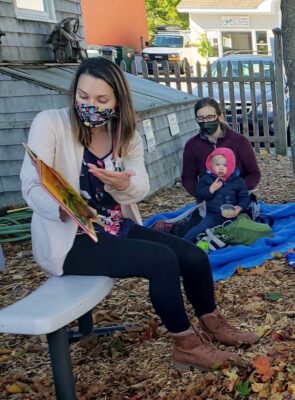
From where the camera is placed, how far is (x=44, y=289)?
2.43 meters

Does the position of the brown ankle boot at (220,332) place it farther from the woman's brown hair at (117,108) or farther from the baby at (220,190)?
the baby at (220,190)

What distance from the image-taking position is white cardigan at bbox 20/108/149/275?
2461 mm

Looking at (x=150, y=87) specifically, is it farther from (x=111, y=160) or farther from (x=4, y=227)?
(x=111, y=160)

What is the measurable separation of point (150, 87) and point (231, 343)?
5972 mm

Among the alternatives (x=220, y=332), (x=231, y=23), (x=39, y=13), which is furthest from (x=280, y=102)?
(x=231, y=23)

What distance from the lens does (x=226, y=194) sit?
15.0ft

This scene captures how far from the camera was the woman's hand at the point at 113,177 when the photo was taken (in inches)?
97.7

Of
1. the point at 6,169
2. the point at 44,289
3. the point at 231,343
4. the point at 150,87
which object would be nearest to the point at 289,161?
the point at 150,87

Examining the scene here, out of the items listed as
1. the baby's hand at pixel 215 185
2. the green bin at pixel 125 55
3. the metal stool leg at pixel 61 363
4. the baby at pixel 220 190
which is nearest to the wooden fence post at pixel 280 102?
the baby at pixel 220 190

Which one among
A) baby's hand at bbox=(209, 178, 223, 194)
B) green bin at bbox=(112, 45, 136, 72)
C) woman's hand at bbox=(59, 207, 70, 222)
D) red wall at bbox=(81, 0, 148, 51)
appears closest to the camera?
woman's hand at bbox=(59, 207, 70, 222)

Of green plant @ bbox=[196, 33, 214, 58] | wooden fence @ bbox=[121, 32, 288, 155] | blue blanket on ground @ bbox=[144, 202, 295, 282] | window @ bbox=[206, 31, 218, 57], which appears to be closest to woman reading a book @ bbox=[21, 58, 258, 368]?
blue blanket on ground @ bbox=[144, 202, 295, 282]

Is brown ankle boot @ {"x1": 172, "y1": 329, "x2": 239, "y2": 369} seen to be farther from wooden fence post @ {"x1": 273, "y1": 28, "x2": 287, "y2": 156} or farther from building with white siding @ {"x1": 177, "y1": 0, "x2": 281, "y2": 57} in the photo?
building with white siding @ {"x1": 177, "y1": 0, "x2": 281, "y2": 57}

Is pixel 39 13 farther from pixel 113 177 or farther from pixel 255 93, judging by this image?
pixel 113 177

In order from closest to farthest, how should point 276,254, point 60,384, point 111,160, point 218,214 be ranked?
1. point 60,384
2. point 111,160
3. point 276,254
4. point 218,214
